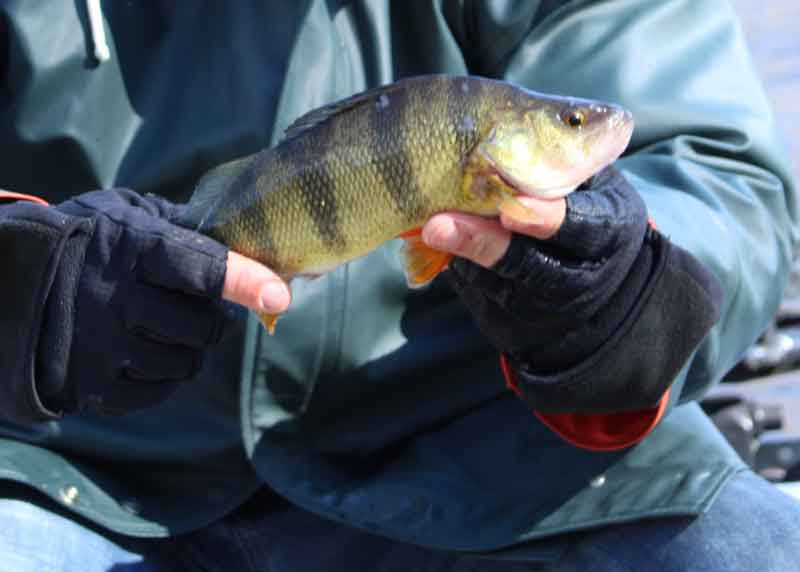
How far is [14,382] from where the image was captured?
1.67 meters

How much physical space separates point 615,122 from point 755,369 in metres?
1.72

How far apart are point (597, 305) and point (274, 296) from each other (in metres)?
0.46

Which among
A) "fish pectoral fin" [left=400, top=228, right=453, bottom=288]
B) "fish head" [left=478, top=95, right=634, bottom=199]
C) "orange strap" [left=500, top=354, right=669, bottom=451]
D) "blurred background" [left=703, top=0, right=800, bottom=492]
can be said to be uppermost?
"fish head" [left=478, top=95, right=634, bottom=199]

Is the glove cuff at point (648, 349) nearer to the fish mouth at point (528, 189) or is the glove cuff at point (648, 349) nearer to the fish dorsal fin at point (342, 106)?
the fish mouth at point (528, 189)

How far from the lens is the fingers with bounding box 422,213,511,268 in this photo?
1.39 meters

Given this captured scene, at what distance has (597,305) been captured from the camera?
1.52 metres

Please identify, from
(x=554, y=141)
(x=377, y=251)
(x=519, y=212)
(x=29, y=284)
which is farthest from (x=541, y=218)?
(x=29, y=284)

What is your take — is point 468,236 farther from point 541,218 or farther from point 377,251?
Answer: point 377,251

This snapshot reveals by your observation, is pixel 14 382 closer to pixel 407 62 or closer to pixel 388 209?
pixel 388 209

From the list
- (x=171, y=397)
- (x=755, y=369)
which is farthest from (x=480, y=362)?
(x=755, y=369)

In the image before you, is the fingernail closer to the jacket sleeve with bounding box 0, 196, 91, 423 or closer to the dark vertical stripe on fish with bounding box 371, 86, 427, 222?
the dark vertical stripe on fish with bounding box 371, 86, 427, 222

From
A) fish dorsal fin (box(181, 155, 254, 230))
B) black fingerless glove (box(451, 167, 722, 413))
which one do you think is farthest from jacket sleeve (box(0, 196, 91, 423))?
black fingerless glove (box(451, 167, 722, 413))

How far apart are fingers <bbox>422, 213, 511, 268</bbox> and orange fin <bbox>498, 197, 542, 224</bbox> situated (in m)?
0.04

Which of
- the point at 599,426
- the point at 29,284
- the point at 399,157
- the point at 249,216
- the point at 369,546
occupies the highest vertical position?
the point at 399,157
